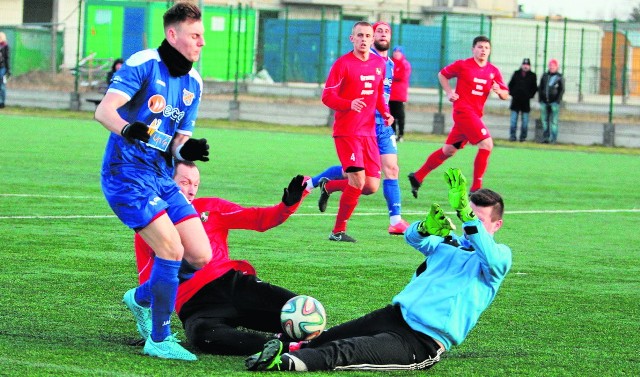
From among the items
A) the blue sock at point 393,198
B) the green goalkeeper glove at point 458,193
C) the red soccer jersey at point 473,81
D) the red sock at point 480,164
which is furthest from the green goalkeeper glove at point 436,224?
the red soccer jersey at point 473,81

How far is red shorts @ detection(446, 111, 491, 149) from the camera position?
1716cm

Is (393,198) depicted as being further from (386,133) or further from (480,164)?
(480,164)

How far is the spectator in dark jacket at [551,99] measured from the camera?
1207 inches

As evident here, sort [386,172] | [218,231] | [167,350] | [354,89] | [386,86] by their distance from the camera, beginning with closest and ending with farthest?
[167,350] < [218,231] < [354,89] < [386,172] < [386,86]

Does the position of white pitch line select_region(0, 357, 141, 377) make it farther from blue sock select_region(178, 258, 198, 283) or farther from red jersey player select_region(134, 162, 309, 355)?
blue sock select_region(178, 258, 198, 283)

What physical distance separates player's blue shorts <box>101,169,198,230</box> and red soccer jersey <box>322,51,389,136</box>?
5.68 meters

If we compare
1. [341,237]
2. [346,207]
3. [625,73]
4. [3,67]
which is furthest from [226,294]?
[625,73]

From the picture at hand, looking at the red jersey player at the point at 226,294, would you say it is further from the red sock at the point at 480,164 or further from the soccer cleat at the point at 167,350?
the red sock at the point at 480,164

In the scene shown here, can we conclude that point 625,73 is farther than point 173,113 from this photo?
Yes

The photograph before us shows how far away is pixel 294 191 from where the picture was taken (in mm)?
7391

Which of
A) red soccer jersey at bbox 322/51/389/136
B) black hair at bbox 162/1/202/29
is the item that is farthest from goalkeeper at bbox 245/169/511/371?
red soccer jersey at bbox 322/51/389/136

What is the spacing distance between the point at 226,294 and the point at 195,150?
0.89m

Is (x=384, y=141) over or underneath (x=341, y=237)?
over

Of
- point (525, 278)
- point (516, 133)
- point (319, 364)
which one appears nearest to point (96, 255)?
point (525, 278)
